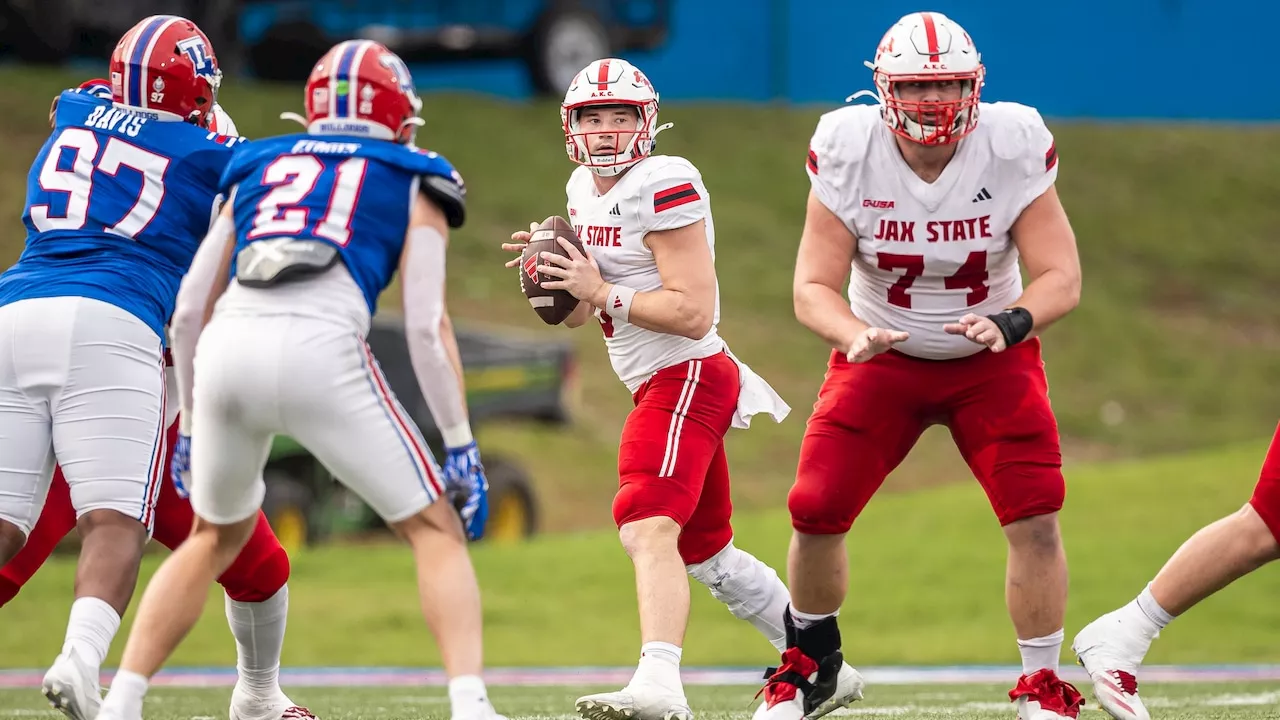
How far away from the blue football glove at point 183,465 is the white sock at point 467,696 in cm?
96

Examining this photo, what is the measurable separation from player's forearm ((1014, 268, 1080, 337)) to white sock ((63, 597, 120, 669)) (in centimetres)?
263

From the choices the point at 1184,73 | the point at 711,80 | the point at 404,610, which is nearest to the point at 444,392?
the point at 404,610

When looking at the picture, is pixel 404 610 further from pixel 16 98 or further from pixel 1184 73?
pixel 1184 73

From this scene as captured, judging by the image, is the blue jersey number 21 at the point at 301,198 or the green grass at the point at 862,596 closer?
the blue jersey number 21 at the point at 301,198

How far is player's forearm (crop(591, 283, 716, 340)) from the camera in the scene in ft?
17.1

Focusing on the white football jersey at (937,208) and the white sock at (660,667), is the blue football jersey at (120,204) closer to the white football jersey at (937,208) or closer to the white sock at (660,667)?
the white sock at (660,667)

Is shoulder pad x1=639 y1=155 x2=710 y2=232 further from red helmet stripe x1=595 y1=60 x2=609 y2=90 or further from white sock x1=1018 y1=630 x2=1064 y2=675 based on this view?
white sock x1=1018 y1=630 x2=1064 y2=675

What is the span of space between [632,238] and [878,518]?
28.7ft

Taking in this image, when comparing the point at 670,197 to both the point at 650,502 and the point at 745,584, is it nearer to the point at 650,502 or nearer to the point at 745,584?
the point at 650,502

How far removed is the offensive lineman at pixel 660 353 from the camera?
5.14 metres

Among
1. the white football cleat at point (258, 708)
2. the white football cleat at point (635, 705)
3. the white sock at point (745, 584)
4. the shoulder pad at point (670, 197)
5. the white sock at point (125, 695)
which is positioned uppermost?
the shoulder pad at point (670, 197)

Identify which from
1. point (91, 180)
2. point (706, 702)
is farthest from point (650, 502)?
point (706, 702)

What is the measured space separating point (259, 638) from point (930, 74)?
2536 millimetres

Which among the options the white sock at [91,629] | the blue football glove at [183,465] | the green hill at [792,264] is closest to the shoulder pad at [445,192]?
the blue football glove at [183,465]
